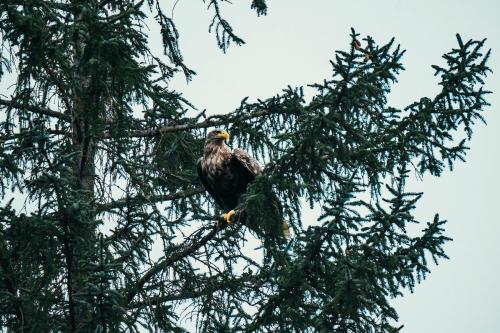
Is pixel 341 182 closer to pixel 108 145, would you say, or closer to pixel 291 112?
pixel 291 112

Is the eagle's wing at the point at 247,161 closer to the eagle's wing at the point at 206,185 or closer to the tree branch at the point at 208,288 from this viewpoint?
the eagle's wing at the point at 206,185

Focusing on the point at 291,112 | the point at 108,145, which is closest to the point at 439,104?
the point at 291,112

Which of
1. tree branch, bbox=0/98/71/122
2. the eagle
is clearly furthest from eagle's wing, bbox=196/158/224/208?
tree branch, bbox=0/98/71/122

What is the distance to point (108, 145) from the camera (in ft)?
24.7

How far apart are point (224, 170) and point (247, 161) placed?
362 millimetres

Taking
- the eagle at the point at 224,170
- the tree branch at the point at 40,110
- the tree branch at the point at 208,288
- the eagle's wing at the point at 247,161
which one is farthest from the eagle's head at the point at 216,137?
the tree branch at the point at 208,288

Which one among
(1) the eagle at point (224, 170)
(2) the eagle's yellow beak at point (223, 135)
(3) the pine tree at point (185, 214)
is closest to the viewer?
(3) the pine tree at point (185, 214)

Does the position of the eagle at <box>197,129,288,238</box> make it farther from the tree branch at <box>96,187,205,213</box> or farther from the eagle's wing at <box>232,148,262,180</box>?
the tree branch at <box>96,187,205,213</box>

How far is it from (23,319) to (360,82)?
283 cm

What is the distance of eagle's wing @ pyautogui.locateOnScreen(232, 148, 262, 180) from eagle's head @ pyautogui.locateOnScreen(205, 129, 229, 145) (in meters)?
0.21

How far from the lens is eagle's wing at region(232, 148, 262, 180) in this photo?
9023 millimetres

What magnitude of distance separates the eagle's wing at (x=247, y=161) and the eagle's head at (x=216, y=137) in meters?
0.21

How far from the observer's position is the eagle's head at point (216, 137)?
902 cm

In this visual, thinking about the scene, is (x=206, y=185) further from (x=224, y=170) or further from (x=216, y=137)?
(x=216, y=137)
